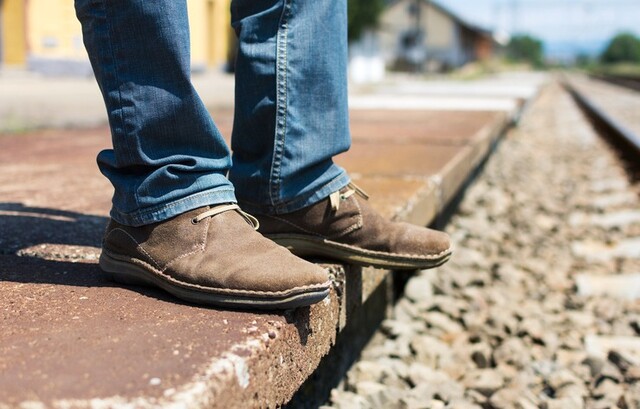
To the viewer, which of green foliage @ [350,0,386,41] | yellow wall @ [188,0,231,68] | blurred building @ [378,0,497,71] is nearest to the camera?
yellow wall @ [188,0,231,68]

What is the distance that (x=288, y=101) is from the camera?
157 cm

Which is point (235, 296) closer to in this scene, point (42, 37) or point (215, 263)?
point (215, 263)

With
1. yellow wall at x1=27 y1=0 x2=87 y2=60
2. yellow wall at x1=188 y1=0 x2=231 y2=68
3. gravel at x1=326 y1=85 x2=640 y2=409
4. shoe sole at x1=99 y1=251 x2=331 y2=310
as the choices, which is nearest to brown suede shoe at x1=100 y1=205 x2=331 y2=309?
shoe sole at x1=99 y1=251 x2=331 y2=310

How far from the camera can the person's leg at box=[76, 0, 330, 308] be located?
53.0 inches

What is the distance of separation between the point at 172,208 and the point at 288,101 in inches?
13.4

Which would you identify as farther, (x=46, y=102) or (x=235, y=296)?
(x=46, y=102)

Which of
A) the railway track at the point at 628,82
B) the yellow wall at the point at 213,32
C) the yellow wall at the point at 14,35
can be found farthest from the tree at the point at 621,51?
the yellow wall at the point at 14,35

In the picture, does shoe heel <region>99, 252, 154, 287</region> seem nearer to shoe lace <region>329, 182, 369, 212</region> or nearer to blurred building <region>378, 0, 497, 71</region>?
shoe lace <region>329, 182, 369, 212</region>

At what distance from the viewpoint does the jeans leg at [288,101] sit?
155 cm

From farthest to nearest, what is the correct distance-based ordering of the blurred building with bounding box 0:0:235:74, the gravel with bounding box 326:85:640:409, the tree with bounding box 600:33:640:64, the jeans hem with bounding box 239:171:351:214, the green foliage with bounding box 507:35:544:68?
1. the green foliage with bounding box 507:35:544:68
2. the tree with bounding box 600:33:640:64
3. the blurred building with bounding box 0:0:235:74
4. the gravel with bounding box 326:85:640:409
5. the jeans hem with bounding box 239:171:351:214

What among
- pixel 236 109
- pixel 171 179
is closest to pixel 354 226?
pixel 236 109

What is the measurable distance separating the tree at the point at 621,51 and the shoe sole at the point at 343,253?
10726 centimetres

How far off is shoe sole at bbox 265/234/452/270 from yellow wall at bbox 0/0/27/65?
739 cm

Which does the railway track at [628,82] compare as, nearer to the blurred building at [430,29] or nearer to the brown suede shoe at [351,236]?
the blurred building at [430,29]
